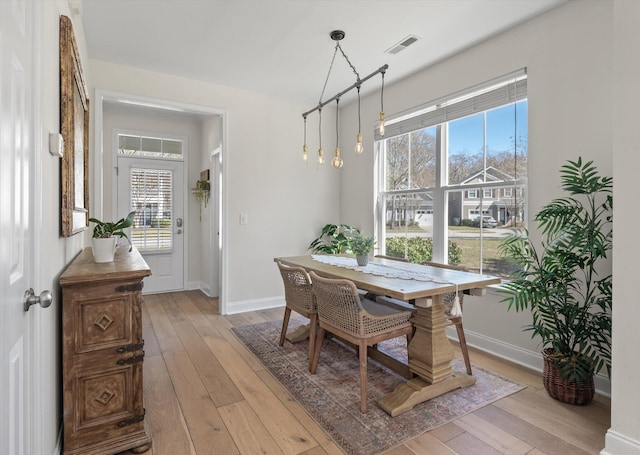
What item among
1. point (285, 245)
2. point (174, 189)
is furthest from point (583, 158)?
point (174, 189)

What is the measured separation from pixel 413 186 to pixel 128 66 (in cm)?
319

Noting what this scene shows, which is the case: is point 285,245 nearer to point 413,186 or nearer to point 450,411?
point 413,186

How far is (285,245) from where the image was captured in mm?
4531

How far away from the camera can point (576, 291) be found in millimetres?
2293

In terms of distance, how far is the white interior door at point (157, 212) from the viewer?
195 inches

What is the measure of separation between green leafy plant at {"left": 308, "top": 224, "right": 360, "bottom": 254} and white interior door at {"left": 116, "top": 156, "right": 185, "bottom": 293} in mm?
2203

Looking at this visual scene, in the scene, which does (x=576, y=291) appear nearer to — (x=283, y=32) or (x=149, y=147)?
(x=283, y=32)

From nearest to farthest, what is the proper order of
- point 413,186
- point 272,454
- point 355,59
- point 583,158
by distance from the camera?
point 272,454 → point 583,158 → point 355,59 → point 413,186

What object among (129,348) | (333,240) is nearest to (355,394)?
(129,348)

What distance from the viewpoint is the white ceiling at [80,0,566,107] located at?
2479 millimetres

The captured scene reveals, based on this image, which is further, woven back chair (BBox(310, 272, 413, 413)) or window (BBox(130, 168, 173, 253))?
window (BBox(130, 168, 173, 253))

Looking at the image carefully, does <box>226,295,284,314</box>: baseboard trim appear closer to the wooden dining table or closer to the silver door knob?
the wooden dining table

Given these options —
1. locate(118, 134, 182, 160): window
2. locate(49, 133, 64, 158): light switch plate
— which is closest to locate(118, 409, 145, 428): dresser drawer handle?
locate(49, 133, 64, 158): light switch plate

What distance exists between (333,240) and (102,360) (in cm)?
316
